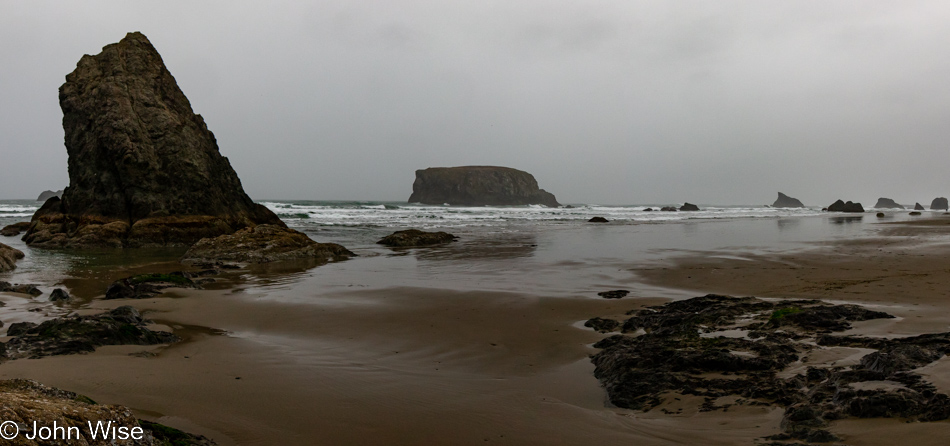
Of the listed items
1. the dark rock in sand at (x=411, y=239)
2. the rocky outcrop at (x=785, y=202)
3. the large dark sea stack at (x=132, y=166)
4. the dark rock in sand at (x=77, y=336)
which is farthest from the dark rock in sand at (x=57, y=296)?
the rocky outcrop at (x=785, y=202)

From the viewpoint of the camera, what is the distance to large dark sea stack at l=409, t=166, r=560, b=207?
353 ft

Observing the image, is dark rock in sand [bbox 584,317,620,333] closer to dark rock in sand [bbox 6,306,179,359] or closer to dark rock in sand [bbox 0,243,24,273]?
dark rock in sand [bbox 6,306,179,359]

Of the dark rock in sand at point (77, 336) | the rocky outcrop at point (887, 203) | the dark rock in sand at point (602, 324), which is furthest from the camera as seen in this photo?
the rocky outcrop at point (887, 203)

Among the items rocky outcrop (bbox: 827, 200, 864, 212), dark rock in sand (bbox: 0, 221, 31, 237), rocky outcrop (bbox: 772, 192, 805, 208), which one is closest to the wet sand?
dark rock in sand (bbox: 0, 221, 31, 237)

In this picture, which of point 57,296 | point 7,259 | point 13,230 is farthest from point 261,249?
point 13,230

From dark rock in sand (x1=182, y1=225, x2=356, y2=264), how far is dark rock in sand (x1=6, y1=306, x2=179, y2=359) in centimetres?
808

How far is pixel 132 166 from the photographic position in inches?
712

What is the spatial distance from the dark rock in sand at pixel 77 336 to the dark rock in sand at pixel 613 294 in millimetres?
5650

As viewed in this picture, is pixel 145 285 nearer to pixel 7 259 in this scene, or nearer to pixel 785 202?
pixel 7 259

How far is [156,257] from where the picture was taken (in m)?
13.9

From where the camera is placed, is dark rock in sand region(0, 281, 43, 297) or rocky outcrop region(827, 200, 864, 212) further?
rocky outcrop region(827, 200, 864, 212)

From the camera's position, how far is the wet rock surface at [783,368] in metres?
2.68

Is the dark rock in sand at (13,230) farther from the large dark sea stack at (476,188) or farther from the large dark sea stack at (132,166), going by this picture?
the large dark sea stack at (476,188)

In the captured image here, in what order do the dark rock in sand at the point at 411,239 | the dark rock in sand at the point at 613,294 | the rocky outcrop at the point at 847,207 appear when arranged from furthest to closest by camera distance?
1. the rocky outcrop at the point at 847,207
2. the dark rock in sand at the point at 411,239
3. the dark rock in sand at the point at 613,294
